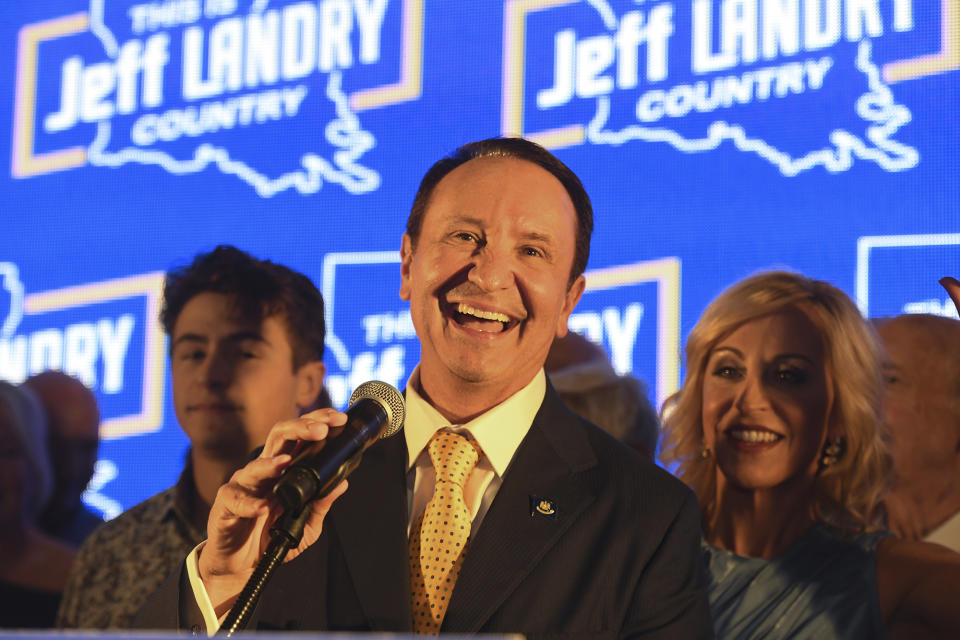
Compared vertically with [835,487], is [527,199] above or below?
above

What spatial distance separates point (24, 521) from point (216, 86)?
61.1 inches

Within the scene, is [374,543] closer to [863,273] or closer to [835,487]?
[835,487]

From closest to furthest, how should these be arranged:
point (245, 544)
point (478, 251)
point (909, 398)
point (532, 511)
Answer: point (245, 544), point (532, 511), point (478, 251), point (909, 398)

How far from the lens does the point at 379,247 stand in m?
3.38

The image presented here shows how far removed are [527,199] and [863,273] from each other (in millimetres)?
1207

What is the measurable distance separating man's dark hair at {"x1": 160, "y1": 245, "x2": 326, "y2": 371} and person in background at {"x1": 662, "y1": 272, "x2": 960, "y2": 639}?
112 centimetres

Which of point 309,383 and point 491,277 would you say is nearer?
point 491,277

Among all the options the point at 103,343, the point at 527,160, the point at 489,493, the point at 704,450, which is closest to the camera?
the point at 489,493

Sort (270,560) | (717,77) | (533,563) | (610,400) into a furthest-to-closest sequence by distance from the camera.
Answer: (717,77), (610,400), (533,563), (270,560)

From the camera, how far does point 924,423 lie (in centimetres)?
271

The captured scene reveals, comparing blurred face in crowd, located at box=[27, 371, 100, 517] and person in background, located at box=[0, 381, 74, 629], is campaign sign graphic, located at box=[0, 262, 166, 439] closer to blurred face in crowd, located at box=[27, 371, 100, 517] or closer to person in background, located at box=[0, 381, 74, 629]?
blurred face in crowd, located at box=[27, 371, 100, 517]

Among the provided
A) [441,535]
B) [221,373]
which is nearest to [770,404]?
[441,535]

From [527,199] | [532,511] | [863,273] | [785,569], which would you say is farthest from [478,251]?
[863,273]

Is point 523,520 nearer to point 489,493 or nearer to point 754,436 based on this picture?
point 489,493
